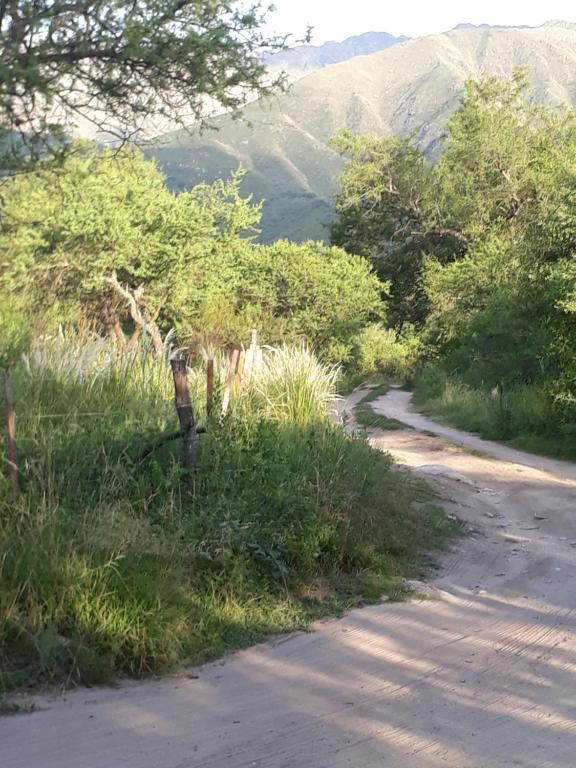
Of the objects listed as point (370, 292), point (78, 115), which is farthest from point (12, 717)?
point (370, 292)

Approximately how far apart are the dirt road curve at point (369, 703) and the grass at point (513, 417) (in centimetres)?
1058

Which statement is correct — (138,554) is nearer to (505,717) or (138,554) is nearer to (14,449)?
(14,449)

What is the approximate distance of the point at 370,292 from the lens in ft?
148

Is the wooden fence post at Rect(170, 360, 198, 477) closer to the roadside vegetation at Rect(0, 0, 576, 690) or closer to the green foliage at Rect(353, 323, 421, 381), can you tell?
the roadside vegetation at Rect(0, 0, 576, 690)

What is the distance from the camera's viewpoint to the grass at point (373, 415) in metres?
21.1

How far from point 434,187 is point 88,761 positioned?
141ft

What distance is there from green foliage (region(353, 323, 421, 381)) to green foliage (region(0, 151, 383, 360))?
262 cm

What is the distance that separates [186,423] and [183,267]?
2739cm

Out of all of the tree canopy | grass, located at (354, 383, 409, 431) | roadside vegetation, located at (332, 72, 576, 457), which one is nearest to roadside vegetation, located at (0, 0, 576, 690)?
roadside vegetation, located at (332, 72, 576, 457)

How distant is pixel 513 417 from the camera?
2080 centimetres

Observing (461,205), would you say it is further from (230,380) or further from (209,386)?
(209,386)

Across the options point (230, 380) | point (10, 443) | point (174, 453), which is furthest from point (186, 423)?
point (230, 380)

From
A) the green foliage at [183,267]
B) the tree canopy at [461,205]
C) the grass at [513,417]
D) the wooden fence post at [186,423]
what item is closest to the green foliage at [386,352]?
the tree canopy at [461,205]

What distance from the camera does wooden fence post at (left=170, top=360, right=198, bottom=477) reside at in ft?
24.9
